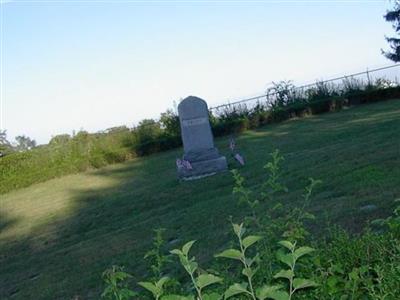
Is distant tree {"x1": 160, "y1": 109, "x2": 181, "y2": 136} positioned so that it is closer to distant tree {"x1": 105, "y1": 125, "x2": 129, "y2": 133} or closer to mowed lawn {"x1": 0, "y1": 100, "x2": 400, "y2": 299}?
distant tree {"x1": 105, "y1": 125, "x2": 129, "y2": 133}

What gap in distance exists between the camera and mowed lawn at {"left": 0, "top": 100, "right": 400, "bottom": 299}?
541 cm

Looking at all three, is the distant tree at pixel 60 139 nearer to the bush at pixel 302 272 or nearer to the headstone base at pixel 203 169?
the headstone base at pixel 203 169

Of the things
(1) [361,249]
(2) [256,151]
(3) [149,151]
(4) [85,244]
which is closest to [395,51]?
(3) [149,151]

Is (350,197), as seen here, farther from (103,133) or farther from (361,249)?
(103,133)

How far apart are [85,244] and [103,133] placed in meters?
14.6

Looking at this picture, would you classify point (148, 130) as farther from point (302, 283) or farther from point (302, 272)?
point (302, 283)

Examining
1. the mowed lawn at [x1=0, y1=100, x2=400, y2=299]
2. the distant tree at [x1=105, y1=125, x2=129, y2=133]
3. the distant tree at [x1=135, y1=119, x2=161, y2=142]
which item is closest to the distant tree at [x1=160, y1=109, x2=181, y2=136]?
the distant tree at [x1=135, y1=119, x2=161, y2=142]

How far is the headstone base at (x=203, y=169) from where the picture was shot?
11086 mm

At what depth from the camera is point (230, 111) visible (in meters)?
22.1

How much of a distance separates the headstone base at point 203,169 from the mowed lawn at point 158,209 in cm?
29

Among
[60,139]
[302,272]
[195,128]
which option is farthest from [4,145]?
[302,272]

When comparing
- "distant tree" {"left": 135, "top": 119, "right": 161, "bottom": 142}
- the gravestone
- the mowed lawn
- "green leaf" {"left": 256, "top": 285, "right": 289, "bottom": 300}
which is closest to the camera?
"green leaf" {"left": 256, "top": 285, "right": 289, "bottom": 300}

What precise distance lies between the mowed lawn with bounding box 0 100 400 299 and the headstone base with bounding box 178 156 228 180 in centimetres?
29

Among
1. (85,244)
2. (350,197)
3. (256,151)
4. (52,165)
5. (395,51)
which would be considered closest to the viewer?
(350,197)
